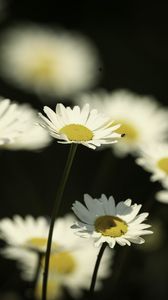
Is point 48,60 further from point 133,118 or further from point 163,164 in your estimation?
point 163,164

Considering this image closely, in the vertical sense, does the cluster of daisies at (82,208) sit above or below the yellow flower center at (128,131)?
below

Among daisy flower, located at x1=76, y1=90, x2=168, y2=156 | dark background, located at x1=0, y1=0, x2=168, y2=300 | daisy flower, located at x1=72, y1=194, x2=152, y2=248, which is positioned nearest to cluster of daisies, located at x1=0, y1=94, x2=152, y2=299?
daisy flower, located at x1=72, y1=194, x2=152, y2=248

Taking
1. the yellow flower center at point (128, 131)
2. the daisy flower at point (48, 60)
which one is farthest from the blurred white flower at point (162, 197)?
the daisy flower at point (48, 60)

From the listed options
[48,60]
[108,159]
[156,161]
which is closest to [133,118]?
[108,159]

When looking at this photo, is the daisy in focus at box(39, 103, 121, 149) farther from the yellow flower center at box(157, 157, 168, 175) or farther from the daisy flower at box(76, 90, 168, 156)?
the daisy flower at box(76, 90, 168, 156)

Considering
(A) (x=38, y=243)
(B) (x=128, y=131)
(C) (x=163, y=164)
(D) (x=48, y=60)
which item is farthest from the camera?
(D) (x=48, y=60)

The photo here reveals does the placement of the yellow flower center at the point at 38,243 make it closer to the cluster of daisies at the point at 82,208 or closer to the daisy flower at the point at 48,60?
the cluster of daisies at the point at 82,208
